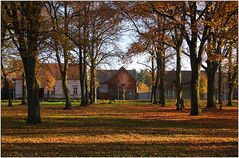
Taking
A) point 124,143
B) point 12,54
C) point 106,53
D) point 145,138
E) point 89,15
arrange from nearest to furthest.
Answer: point 124,143
point 145,138
point 89,15
point 12,54
point 106,53

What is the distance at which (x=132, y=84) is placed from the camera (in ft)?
331

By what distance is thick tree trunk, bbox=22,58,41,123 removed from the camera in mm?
20797

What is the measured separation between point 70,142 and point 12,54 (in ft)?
101

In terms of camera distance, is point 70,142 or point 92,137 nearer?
point 70,142

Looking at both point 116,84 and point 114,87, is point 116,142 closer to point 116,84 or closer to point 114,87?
point 114,87

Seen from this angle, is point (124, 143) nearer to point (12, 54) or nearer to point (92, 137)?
point (92, 137)

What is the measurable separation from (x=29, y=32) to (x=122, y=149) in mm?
10568

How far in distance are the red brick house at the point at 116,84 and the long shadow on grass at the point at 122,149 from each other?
81179 millimetres

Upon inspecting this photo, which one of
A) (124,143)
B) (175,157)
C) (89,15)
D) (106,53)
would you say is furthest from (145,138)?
(106,53)

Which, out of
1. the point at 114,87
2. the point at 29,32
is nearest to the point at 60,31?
the point at 29,32

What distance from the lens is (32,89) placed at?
21.1 metres

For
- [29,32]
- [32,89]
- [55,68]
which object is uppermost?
[55,68]

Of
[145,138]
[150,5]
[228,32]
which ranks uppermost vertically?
[150,5]

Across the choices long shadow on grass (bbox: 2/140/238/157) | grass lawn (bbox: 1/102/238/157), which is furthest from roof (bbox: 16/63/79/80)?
long shadow on grass (bbox: 2/140/238/157)
